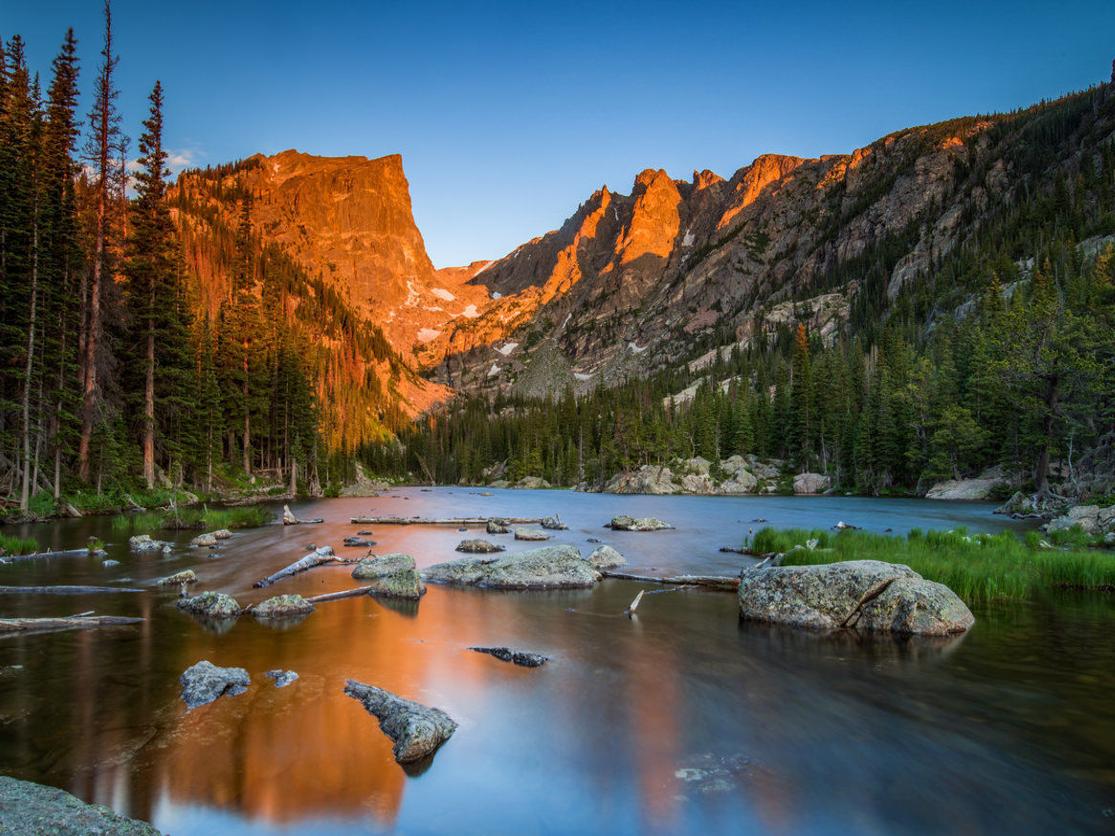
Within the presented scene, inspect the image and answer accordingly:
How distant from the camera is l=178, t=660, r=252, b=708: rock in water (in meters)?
8.99

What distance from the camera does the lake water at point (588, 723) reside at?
6234 millimetres

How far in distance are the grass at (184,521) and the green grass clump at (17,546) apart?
6.12 meters

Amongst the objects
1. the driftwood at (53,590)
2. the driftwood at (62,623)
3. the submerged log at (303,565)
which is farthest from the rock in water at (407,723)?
the driftwood at (53,590)

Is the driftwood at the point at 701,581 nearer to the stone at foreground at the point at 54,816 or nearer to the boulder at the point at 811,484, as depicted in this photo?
the stone at foreground at the point at 54,816

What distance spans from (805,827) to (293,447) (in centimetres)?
6758

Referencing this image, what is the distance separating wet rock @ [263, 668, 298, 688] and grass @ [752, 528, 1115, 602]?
49.4 ft

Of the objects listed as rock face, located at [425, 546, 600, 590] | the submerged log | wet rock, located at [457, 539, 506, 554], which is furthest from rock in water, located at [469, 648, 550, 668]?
wet rock, located at [457, 539, 506, 554]

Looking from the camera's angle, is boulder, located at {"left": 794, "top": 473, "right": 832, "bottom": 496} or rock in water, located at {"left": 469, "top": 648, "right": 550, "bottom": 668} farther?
boulder, located at {"left": 794, "top": 473, "right": 832, "bottom": 496}

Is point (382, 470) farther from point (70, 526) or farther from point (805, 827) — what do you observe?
point (805, 827)

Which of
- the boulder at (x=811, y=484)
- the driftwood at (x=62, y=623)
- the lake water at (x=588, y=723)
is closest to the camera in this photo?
the lake water at (x=588, y=723)

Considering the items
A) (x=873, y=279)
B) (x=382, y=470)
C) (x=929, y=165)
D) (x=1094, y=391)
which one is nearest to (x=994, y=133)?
(x=929, y=165)

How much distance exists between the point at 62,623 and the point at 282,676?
6.56m

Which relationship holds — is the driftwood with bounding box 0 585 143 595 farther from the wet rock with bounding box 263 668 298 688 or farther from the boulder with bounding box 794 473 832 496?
the boulder with bounding box 794 473 832 496

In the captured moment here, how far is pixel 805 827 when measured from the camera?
5941 mm
